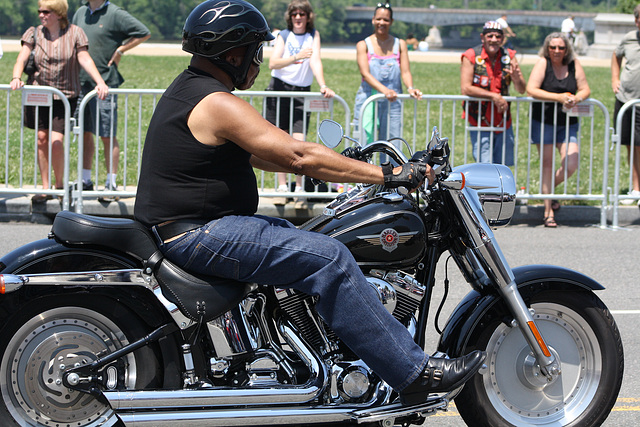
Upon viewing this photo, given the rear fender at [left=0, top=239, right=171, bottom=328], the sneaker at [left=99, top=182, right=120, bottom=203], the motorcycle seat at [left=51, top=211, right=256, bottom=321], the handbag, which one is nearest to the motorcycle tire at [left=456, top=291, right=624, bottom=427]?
the motorcycle seat at [left=51, top=211, right=256, bottom=321]

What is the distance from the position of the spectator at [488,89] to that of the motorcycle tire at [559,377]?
533cm

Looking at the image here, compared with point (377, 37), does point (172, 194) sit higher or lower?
lower

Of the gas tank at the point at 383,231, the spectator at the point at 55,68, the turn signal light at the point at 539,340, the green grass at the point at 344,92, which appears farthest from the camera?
the green grass at the point at 344,92

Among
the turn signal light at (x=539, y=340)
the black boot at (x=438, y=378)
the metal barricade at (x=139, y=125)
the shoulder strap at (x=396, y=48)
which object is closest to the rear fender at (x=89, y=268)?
the black boot at (x=438, y=378)

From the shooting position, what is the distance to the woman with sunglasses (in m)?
9.09

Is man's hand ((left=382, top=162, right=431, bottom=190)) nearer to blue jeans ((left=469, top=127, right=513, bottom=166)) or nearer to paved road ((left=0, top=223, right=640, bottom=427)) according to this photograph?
paved road ((left=0, top=223, right=640, bottom=427))

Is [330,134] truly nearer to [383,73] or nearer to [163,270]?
[163,270]

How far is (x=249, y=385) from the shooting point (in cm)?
352

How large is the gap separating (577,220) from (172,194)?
6729 mm

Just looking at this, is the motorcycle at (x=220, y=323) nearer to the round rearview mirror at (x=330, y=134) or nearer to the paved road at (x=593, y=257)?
the round rearview mirror at (x=330, y=134)

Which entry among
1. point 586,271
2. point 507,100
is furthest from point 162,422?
point 507,100

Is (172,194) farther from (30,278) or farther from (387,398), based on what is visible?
(387,398)

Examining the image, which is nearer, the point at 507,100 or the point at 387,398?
the point at 387,398

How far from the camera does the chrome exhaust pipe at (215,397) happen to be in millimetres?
3438
